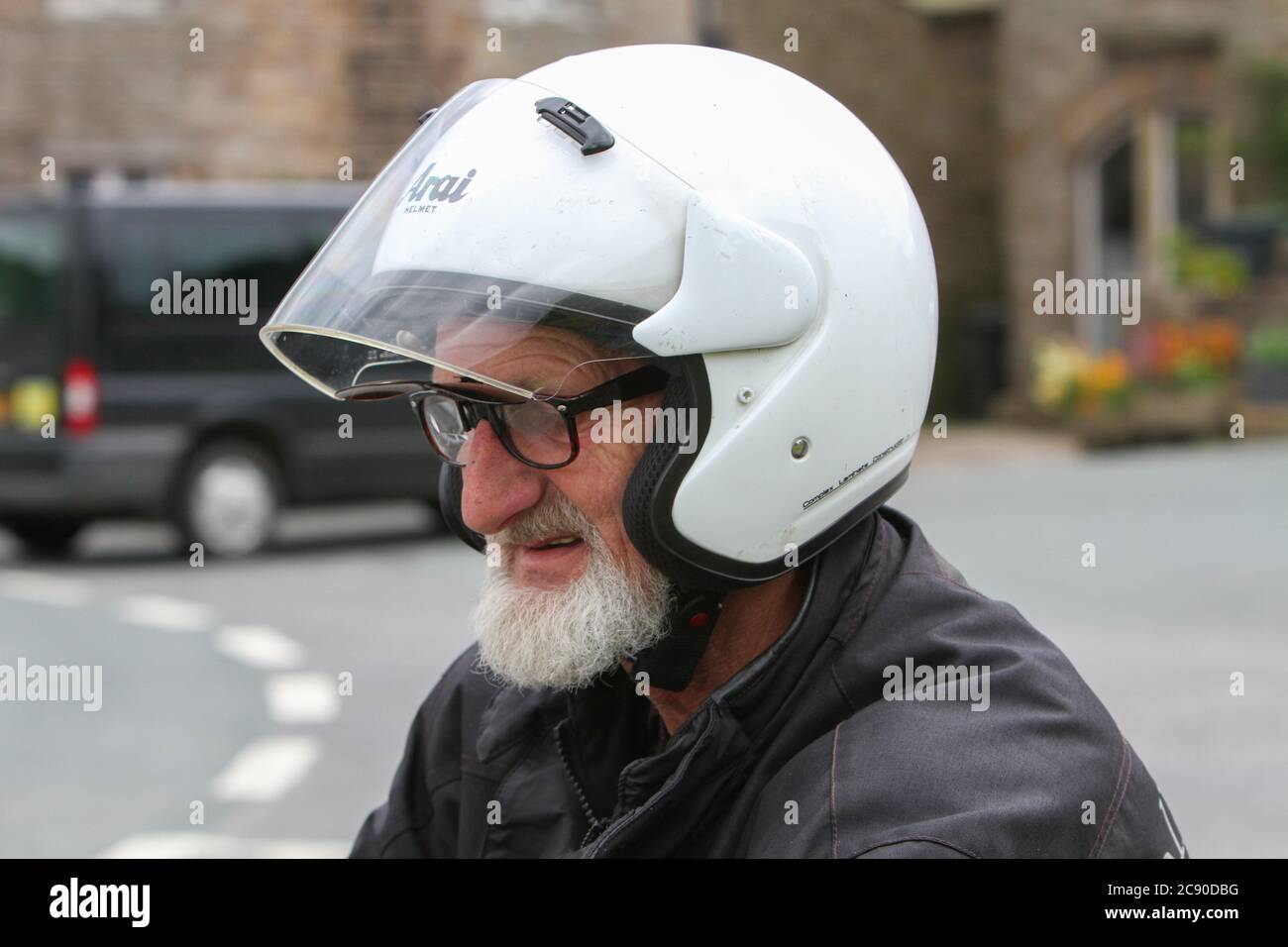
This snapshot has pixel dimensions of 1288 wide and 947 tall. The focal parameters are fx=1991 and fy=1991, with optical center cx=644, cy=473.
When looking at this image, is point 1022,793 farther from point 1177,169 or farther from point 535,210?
point 1177,169

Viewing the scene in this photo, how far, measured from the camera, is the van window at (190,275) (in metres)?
12.1

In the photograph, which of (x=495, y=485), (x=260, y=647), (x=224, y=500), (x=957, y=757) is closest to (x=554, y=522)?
(x=495, y=485)

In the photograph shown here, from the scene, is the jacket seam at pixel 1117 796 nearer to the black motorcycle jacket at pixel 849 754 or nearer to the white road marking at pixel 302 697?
the black motorcycle jacket at pixel 849 754

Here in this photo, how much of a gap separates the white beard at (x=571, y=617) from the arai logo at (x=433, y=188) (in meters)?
0.34

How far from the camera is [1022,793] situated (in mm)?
1780

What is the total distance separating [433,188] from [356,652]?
6652 mm

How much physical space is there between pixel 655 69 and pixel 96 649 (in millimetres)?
7402

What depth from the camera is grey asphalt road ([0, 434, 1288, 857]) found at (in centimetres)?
600

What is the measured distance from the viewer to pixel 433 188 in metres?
2.17

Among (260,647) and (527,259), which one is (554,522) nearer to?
(527,259)

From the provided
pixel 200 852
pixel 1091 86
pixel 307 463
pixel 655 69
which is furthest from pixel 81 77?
pixel 655 69
